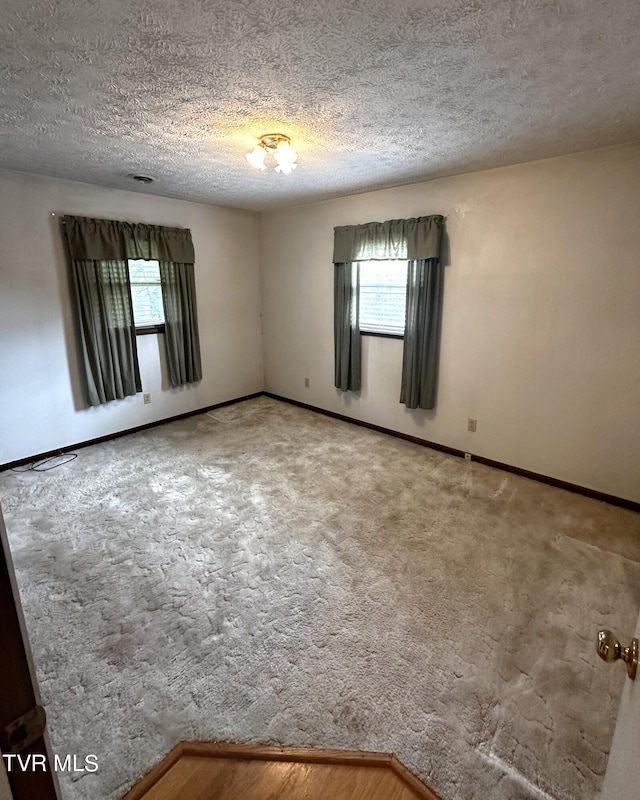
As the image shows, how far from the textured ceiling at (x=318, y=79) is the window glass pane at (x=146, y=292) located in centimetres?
120

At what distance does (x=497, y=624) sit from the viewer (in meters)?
1.90

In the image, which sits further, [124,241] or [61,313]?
[124,241]

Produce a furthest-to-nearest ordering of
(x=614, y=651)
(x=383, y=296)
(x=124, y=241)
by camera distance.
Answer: (x=383, y=296) → (x=124, y=241) → (x=614, y=651)

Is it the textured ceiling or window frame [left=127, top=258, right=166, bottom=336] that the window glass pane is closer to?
window frame [left=127, top=258, right=166, bottom=336]

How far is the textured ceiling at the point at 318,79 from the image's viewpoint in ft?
4.28

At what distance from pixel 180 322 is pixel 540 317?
348 cm

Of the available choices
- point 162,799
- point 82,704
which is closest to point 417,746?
point 162,799

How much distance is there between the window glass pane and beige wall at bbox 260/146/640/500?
208cm

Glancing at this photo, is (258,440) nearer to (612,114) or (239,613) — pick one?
(239,613)

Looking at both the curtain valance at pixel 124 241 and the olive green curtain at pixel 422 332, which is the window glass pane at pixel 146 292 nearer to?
the curtain valance at pixel 124 241

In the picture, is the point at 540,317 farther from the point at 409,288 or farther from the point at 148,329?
the point at 148,329

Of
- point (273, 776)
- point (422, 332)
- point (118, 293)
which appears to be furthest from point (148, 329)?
point (273, 776)

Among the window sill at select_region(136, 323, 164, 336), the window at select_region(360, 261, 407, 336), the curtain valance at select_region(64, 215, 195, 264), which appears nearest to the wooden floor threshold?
the window at select_region(360, 261, 407, 336)

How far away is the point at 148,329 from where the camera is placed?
13.8ft
